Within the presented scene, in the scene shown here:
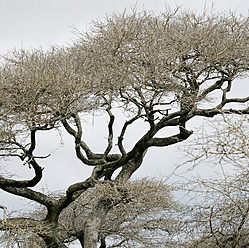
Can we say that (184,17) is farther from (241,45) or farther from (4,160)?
(4,160)

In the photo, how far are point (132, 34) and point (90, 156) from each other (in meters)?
2.78

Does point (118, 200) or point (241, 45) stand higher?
point (241, 45)

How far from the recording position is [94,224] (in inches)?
325

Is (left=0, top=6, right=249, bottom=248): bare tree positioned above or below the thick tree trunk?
above

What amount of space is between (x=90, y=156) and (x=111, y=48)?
248 cm

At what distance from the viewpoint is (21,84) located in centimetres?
716

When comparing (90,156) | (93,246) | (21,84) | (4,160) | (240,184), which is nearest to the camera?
(240,184)

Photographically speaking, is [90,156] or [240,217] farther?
[90,156]

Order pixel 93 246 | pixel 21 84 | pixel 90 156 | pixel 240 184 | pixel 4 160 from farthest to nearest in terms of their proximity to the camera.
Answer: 1. pixel 90 156
2. pixel 93 246
3. pixel 4 160
4. pixel 21 84
5. pixel 240 184

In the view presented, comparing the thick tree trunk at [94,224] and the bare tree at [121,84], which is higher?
the bare tree at [121,84]

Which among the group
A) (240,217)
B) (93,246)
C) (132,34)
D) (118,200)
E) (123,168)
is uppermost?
(132,34)

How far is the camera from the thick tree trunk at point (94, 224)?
26.8ft

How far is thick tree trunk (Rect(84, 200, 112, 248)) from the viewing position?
818cm

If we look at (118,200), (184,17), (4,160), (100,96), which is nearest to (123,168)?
(118,200)
